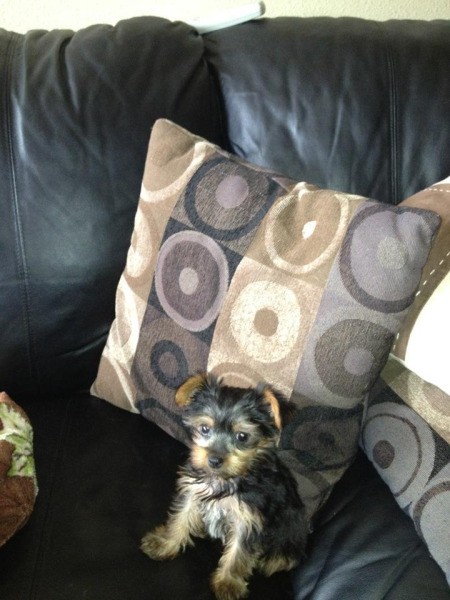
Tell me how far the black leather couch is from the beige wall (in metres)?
0.25

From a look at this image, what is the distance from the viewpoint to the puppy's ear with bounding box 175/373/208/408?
104cm

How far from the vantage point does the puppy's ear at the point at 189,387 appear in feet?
3.40

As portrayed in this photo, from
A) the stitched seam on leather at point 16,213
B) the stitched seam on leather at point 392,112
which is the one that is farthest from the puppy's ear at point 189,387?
the stitched seam on leather at point 392,112

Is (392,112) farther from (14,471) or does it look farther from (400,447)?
(14,471)

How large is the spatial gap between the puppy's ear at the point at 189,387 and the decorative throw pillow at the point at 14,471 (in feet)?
1.05

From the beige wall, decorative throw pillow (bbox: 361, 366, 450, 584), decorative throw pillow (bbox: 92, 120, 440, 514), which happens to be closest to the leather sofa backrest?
decorative throw pillow (bbox: 92, 120, 440, 514)

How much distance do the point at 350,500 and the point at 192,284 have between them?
0.53 metres

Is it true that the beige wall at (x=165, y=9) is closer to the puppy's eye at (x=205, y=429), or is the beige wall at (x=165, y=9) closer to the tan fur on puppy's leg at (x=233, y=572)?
the puppy's eye at (x=205, y=429)

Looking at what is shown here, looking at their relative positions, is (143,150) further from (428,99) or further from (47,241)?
(428,99)

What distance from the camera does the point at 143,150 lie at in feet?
4.20

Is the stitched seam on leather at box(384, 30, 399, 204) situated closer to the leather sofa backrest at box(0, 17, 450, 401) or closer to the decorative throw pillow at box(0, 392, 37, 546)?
the leather sofa backrest at box(0, 17, 450, 401)

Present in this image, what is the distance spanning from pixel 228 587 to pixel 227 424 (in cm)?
27

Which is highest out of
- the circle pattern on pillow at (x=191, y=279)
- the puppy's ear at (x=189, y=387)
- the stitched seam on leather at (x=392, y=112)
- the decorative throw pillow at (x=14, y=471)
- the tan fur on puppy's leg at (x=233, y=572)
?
the stitched seam on leather at (x=392, y=112)

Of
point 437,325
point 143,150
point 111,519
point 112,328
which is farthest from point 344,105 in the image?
point 111,519
